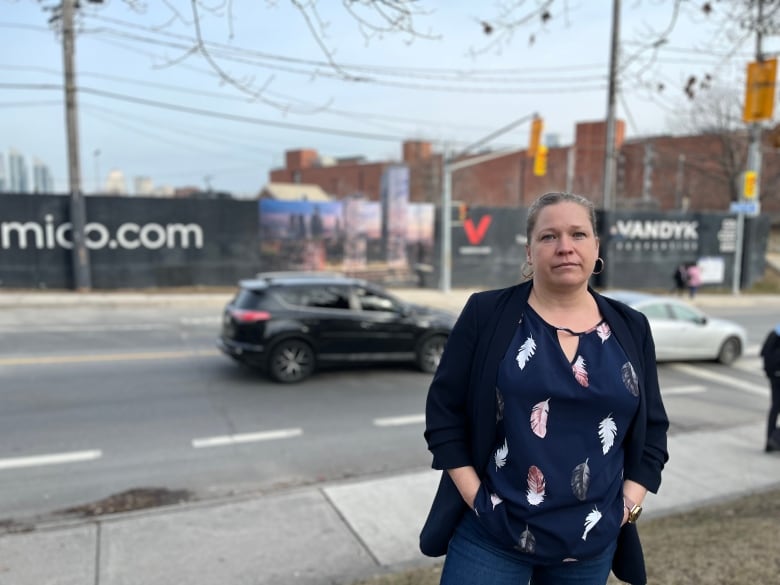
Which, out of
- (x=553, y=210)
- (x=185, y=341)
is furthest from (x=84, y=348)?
(x=553, y=210)

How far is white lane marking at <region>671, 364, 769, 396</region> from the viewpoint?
370 inches

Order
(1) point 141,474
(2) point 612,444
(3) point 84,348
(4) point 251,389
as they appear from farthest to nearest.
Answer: (3) point 84,348 → (4) point 251,389 → (1) point 141,474 → (2) point 612,444

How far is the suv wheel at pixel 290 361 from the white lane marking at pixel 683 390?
5.04m

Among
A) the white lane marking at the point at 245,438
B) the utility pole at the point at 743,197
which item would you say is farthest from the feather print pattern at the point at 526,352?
the utility pole at the point at 743,197

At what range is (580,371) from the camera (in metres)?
1.87

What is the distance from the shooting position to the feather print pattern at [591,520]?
1864mm

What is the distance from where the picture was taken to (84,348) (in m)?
10.5

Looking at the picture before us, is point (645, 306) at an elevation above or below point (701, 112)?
below

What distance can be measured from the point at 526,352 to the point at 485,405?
0.20m

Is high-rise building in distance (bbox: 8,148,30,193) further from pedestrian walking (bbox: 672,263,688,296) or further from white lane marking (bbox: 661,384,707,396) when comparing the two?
white lane marking (bbox: 661,384,707,396)

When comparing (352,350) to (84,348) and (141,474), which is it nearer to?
(141,474)

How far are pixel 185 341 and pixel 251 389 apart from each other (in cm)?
378

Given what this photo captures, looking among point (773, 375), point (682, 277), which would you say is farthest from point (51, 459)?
point (682, 277)

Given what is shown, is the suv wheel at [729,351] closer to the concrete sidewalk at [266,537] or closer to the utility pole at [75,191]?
the concrete sidewalk at [266,537]
